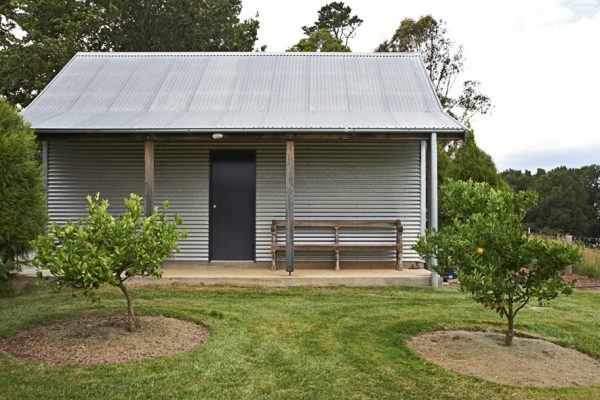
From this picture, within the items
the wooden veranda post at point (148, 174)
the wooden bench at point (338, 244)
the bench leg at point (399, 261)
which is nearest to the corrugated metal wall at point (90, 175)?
the wooden veranda post at point (148, 174)

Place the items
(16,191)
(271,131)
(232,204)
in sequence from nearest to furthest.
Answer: (16,191) < (271,131) < (232,204)

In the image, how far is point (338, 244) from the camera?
1027 centimetres

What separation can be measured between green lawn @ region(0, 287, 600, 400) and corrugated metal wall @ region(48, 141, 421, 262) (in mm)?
2070

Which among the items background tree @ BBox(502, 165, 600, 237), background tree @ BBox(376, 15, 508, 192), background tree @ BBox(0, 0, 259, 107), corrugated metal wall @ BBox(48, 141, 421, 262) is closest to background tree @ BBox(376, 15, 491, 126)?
background tree @ BBox(376, 15, 508, 192)

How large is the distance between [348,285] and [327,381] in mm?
4649

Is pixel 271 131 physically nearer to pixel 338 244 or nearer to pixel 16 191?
pixel 338 244

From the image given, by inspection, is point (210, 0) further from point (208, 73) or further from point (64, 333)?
point (64, 333)

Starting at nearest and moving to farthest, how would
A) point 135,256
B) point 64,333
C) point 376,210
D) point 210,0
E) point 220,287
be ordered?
1. point 135,256
2. point 64,333
3. point 220,287
4. point 376,210
5. point 210,0

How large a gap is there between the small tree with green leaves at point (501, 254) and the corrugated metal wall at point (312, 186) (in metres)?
5.31

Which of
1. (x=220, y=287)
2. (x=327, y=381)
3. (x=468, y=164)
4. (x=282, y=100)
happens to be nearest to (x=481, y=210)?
(x=327, y=381)

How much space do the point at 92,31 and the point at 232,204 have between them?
1494 cm

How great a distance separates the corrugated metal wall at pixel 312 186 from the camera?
1077 cm

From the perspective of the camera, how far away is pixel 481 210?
5.44 metres

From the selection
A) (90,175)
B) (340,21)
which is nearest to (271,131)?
(90,175)
